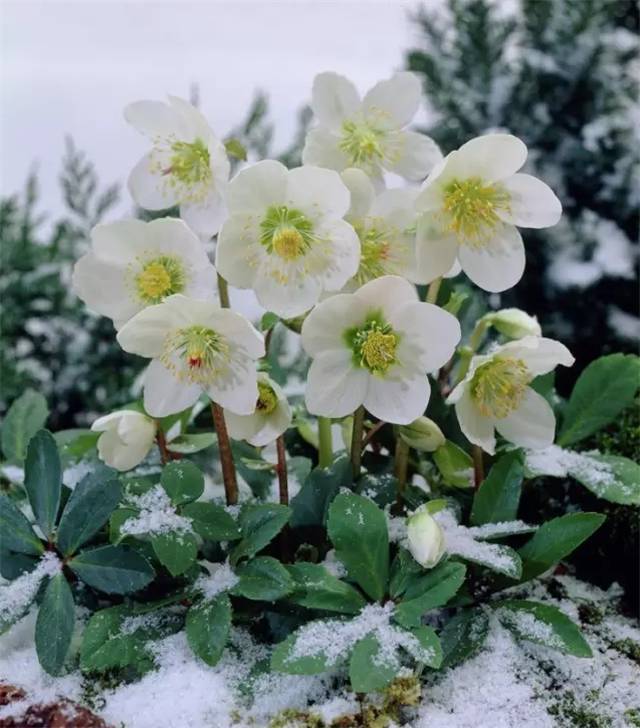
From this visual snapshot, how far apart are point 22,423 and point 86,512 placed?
0.34 meters

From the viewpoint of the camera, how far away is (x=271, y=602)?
2.71 ft

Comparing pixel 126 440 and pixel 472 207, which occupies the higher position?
pixel 472 207

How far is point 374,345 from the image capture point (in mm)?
791

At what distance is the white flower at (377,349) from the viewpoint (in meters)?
0.78

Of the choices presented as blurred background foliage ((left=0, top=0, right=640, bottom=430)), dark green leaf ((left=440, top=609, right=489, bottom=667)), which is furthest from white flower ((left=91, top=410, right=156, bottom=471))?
blurred background foliage ((left=0, top=0, right=640, bottom=430))

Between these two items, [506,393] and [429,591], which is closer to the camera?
[429,591]

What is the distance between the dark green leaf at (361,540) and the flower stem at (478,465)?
16 centimetres

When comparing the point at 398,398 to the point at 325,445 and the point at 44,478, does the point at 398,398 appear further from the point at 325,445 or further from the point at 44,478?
the point at 44,478

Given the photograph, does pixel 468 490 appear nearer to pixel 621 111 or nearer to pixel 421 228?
pixel 421 228

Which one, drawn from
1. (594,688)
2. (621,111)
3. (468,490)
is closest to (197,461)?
(468,490)

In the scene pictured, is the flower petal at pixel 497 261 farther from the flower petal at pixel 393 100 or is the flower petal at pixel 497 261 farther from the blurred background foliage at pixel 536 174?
the blurred background foliage at pixel 536 174

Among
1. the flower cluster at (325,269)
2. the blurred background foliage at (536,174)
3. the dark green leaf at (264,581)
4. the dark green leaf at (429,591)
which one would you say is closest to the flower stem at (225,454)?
the flower cluster at (325,269)

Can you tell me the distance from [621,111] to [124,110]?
44.2 inches

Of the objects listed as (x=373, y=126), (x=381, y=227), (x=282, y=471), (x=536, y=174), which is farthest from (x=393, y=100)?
(x=536, y=174)
